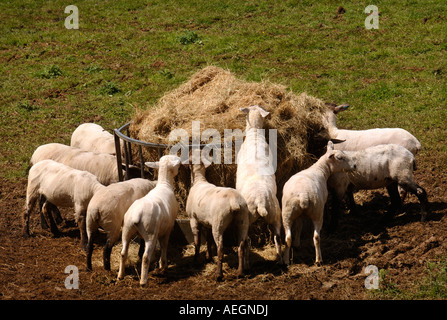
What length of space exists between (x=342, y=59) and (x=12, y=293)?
1185 centimetres

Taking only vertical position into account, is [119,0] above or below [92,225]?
above

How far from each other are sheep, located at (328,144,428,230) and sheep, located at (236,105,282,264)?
53.0 inches

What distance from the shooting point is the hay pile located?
9750mm

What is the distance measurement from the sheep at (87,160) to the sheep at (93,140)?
2.53 feet

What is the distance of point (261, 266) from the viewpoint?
8.62 meters

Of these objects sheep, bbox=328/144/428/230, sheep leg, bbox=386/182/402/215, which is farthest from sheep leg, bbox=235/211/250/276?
sheep leg, bbox=386/182/402/215

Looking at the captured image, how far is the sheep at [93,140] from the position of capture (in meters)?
12.0

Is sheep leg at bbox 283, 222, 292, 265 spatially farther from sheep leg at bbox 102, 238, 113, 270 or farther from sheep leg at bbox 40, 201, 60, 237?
sheep leg at bbox 40, 201, 60, 237

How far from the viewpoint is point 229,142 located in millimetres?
9664

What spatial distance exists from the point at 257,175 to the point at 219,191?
699 millimetres

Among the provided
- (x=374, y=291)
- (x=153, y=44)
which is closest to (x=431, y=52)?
(x=153, y=44)
